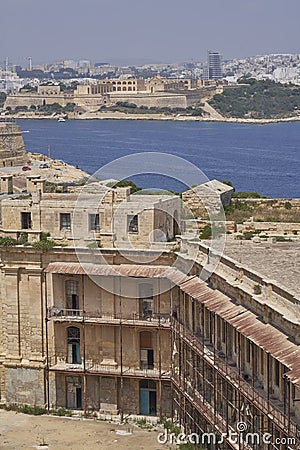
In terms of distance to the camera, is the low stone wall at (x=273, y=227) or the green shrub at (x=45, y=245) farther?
the low stone wall at (x=273, y=227)

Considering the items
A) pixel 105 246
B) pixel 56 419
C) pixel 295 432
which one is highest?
pixel 105 246

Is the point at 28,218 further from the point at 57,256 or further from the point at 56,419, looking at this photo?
the point at 56,419

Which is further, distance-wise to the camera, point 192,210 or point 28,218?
point 192,210

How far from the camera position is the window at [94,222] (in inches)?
1383

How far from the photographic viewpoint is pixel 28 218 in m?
35.9

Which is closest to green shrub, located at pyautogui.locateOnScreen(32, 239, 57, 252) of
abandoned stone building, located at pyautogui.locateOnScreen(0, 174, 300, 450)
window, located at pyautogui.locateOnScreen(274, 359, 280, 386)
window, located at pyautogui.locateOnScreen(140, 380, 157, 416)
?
abandoned stone building, located at pyautogui.locateOnScreen(0, 174, 300, 450)

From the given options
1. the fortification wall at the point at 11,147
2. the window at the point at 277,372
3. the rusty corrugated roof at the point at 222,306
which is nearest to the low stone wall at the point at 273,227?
the rusty corrugated roof at the point at 222,306

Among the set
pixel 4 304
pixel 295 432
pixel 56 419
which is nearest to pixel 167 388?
pixel 56 419

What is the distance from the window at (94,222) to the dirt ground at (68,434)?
20.2ft

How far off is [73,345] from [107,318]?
5.70ft

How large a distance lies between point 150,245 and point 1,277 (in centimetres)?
535

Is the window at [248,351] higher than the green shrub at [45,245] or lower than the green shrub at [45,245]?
lower

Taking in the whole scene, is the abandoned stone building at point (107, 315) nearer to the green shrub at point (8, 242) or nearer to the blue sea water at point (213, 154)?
the green shrub at point (8, 242)

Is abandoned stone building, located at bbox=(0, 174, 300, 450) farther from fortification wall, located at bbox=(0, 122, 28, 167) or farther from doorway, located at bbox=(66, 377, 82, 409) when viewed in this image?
fortification wall, located at bbox=(0, 122, 28, 167)
